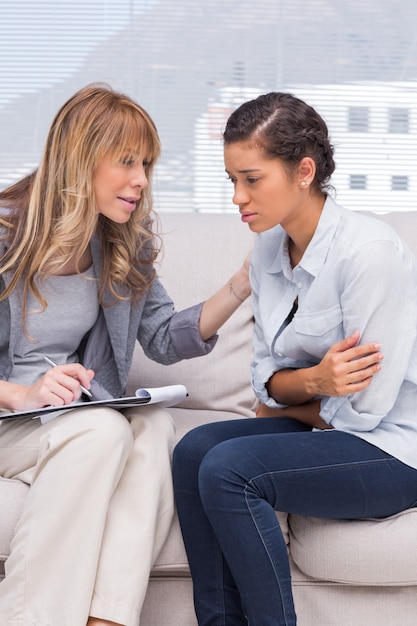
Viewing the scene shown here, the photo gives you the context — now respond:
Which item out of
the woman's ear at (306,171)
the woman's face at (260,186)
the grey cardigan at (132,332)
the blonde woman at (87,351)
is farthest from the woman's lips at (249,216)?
the grey cardigan at (132,332)

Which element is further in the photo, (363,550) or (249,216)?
(249,216)

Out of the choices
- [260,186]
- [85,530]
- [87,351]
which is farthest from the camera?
[87,351]

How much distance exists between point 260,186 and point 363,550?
69 centimetres

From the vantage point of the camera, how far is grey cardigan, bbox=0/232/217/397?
1.80 meters

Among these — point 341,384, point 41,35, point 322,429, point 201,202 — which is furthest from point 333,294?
point 41,35

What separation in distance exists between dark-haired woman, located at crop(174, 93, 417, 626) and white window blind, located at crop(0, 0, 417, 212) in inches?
69.6

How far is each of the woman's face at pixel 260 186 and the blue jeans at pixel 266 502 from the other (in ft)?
1.38

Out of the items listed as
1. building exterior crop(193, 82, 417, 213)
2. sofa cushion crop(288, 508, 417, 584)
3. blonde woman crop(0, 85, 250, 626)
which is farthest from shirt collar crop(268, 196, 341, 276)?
building exterior crop(193, 82, 417, 213)

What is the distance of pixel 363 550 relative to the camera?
59.2 inches

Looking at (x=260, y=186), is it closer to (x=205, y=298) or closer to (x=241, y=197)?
(x=241, y=197)

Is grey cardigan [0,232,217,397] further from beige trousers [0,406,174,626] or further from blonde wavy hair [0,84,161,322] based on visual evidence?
beige trousers [0,406,174,626]

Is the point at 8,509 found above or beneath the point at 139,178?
beneath

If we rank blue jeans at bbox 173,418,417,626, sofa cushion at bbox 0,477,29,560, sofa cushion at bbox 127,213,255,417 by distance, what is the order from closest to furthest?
blue jeans at bbox 173,418,417,626 < sofa cushion at bbox 0,477,29,560 < sofa cushion at bbox 127,213,255,417

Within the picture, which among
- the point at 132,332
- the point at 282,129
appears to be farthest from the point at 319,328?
the point at 132,332
